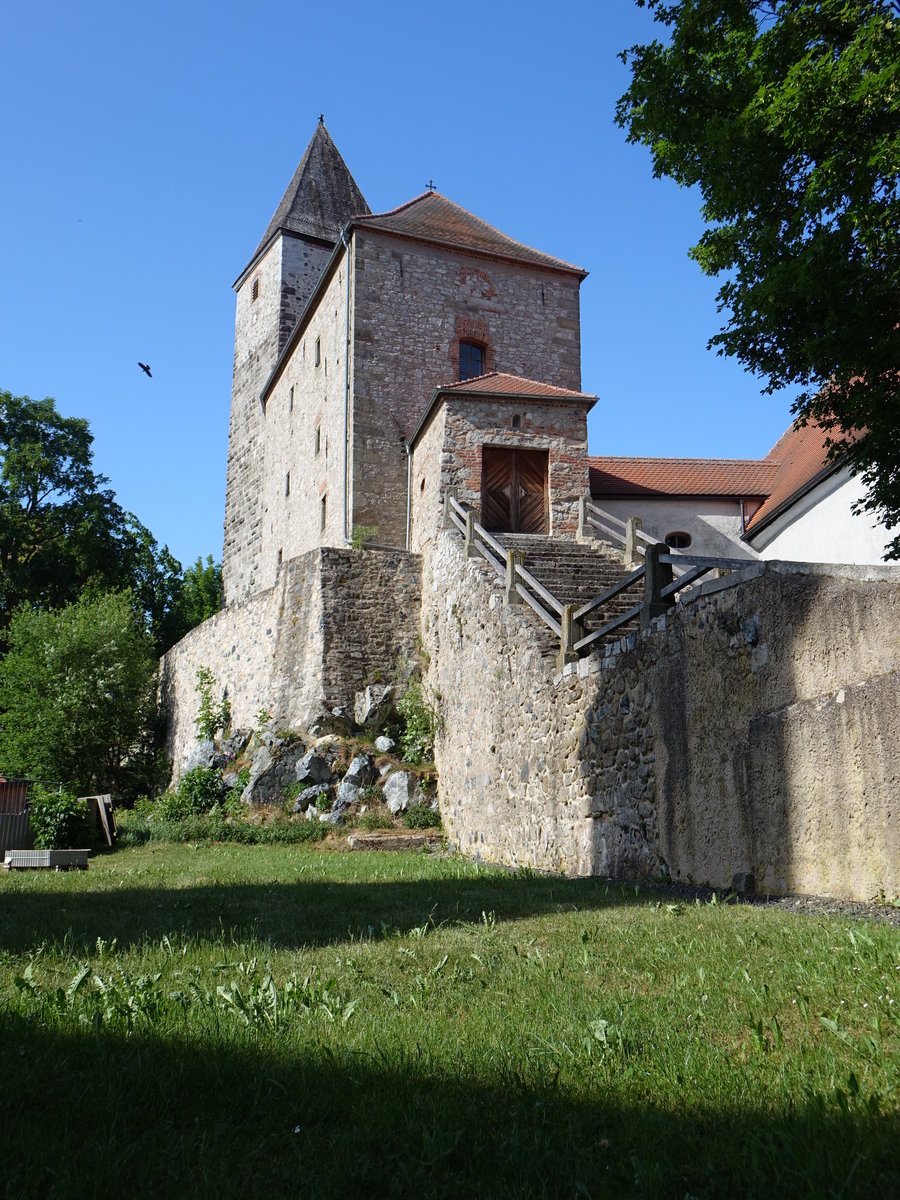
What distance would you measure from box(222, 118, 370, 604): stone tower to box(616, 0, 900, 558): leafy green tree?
67.9ft

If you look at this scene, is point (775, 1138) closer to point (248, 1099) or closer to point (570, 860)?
point (248, 1099)

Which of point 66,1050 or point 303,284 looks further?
→ point 303,284

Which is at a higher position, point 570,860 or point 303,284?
point 303,284

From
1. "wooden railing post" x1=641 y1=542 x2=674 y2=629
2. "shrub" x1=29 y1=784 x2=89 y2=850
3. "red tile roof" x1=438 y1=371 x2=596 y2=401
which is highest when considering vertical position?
"red tile roof" x1=438 y1=371 x2=596 y2=401

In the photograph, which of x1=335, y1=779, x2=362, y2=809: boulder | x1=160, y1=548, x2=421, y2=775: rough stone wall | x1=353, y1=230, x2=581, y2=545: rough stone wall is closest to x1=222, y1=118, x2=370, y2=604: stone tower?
x1=353, y1=230, x2=581, y2=545: rough stone wall

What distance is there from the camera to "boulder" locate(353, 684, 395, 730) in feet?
57.1

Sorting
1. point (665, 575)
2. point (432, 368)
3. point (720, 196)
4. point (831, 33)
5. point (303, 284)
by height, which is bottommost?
point (665, 575)

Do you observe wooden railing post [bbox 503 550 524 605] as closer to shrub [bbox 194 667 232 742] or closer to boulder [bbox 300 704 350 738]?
boulder [bbox 300 704 350 738]

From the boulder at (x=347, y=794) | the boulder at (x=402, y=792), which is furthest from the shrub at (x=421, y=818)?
the boulder at (x=347, y=794)

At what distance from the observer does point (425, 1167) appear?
2.23 m

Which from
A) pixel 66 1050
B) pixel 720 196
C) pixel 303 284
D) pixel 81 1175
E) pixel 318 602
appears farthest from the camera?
pixel 303 284

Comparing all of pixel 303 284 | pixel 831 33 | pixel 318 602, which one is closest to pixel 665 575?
pixel 831 33

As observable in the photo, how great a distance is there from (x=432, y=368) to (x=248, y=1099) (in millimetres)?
20381

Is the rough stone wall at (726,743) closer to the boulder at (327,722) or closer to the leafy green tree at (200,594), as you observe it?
the boulder at (327,722)
